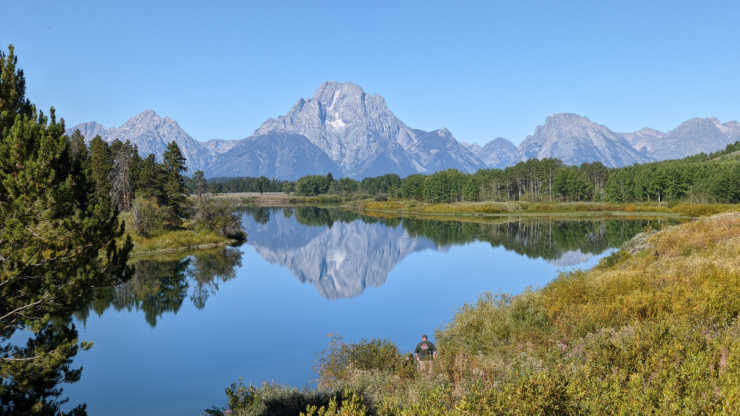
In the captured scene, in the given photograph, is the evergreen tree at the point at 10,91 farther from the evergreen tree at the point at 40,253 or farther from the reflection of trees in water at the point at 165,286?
Result: the reflection of trees in water at the point at 165,286

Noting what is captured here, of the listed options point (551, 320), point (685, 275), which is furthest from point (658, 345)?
point (685, 275)

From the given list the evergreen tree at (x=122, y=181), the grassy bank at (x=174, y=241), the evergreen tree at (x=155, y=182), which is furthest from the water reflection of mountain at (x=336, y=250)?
the evergreen tree at (x=122, y=181)

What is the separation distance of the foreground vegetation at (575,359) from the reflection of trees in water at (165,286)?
21.6 meters

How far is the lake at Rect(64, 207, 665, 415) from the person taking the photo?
67.7ft

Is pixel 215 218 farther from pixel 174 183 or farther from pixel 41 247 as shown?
pixel 41 247

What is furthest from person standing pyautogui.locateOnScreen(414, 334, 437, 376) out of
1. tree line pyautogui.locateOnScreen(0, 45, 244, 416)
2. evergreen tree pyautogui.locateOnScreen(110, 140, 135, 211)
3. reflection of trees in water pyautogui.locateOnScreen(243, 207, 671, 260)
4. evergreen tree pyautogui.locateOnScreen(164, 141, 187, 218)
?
evergreen tree pyautogui.locateOnScreen(110, 140, 135, 211)

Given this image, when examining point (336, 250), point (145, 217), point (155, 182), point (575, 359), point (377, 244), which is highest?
point (155, 182)

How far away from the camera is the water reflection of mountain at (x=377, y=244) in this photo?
50062 mm

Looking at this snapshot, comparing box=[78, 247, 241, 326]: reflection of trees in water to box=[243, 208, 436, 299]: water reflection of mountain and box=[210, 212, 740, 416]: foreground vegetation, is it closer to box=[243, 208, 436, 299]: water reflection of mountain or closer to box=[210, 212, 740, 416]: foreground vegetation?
box=[243, 208, 436, 299]: water reflection of mountain

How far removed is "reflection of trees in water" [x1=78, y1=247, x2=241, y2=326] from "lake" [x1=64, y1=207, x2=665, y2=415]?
110 millimetres

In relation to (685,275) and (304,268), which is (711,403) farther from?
(304,268)

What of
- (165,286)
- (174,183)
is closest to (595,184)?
(174,183)

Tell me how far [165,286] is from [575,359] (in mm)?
37276

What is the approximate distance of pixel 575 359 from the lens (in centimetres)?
1066
